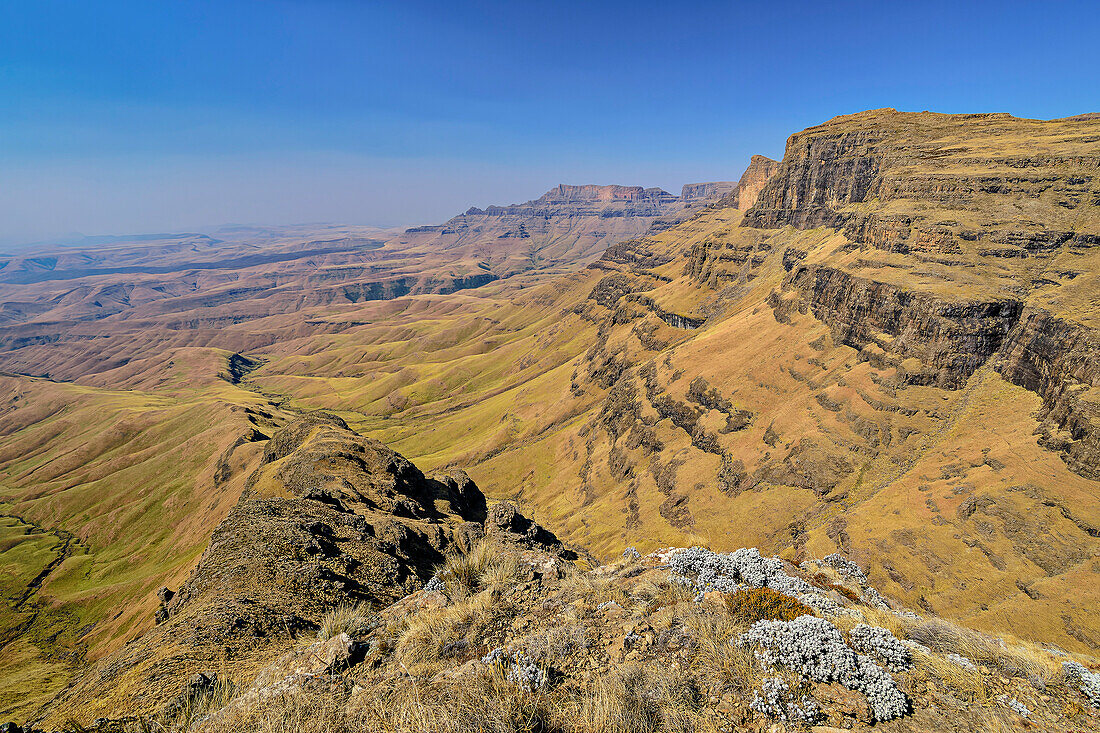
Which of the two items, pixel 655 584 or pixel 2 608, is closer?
pixel 655 584

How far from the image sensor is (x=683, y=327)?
6895 inches

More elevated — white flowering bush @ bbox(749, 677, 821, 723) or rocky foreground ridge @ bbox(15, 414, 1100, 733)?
white flowering bush @ bbox(749, 677, 821, 723)

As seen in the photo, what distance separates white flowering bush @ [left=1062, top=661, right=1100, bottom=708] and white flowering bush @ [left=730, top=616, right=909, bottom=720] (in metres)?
3.20

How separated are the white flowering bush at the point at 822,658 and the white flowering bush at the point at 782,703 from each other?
2.07 ft

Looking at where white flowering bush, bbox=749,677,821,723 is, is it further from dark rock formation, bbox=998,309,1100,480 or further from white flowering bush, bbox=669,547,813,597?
dark rock formation, bbox=998,309,1100,480

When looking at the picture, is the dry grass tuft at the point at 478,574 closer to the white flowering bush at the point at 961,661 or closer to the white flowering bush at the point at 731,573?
the white flowering bush at the point at 731,573

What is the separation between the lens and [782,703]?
7.92 metres

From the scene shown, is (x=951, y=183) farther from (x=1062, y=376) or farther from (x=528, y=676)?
(x=528, y=676)

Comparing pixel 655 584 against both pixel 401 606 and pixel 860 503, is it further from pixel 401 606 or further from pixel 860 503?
pixel 860 503

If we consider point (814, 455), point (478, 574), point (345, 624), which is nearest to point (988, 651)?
point (478, 574)

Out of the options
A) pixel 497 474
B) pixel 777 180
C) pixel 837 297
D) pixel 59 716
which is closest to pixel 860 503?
pixel 837 297

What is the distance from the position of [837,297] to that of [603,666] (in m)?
117

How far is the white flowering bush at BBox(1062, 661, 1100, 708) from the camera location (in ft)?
25.2

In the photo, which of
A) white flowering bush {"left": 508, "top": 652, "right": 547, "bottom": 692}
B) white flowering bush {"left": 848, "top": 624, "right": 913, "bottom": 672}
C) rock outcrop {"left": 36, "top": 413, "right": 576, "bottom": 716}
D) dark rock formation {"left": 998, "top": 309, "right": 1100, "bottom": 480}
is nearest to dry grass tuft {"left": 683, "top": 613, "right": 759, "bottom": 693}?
white flowering bush {"left": 848, "top": 624, "right": 913, "bottom": 672}
